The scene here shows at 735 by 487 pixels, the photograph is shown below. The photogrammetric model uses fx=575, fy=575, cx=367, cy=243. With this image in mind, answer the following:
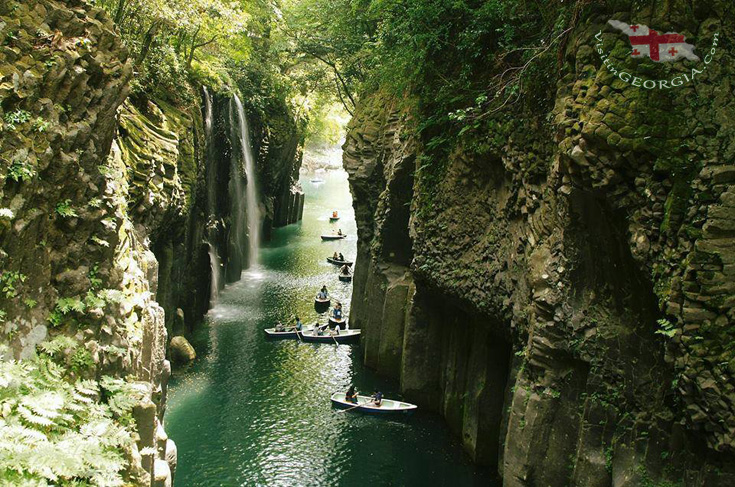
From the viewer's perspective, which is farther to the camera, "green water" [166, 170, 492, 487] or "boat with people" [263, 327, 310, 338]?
"boat with people" [263, 327, 310, 338]

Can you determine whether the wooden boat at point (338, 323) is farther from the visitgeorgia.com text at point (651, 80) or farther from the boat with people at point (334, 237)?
the boat with people at point (334, 237)

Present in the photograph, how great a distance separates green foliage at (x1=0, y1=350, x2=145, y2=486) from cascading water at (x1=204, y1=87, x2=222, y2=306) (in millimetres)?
19895

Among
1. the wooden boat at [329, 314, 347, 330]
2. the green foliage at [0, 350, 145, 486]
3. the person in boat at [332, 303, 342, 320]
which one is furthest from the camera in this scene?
the person in boat at [332, 303, 342, 320]

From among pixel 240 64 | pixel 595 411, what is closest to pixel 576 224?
pixel 595 411

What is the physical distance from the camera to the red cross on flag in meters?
10.9

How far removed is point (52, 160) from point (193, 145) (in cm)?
1399

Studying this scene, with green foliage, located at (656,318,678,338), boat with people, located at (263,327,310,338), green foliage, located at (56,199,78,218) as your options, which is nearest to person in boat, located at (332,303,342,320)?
boat with people, located at (263,327,310,338)

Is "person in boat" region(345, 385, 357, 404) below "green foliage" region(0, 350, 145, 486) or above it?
below

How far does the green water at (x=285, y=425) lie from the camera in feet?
57.6

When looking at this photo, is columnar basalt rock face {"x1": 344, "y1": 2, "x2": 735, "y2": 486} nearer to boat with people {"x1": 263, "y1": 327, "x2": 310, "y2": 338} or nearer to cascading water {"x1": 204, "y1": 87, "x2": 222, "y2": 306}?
boat with people {"x1": 263, "y1": 327, "x2": 310, "y2": 338}

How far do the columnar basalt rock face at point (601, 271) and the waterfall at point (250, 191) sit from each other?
22025 millimetres

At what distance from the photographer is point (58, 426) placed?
912cm

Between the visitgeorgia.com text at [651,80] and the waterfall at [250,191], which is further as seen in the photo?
the waterfall at [250,191]

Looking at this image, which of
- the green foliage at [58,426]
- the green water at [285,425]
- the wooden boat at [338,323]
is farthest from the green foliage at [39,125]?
the wooden boat at [338,323]
